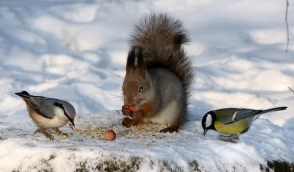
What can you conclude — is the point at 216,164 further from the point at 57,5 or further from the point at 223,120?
the point at 57,5

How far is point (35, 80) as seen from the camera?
825 cm

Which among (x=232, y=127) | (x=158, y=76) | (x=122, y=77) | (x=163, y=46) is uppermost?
(x=163, y=46)

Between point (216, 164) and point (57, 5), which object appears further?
point (57, 5)

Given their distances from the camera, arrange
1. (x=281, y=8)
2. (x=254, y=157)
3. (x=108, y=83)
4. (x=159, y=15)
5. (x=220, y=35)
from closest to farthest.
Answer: (x=254, y=157) → (x=159, y=15) → (x=108, y=83) → (x=220, y=35) → (x=281, y=8)

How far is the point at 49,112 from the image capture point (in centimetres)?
527

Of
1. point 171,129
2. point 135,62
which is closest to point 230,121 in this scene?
point 171,129

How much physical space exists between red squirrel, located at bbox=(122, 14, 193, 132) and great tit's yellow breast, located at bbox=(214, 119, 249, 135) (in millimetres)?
Result: 576

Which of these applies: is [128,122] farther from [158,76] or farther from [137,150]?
[137,150]

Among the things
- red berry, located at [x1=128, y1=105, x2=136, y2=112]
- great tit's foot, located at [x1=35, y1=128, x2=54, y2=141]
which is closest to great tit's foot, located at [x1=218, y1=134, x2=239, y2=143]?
red berry, located at [x1=128, y1=105, x2=136, y2=112]

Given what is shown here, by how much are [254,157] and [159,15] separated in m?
2.03

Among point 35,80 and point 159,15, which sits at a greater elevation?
point 159,15

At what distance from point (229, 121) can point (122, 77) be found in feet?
10.3

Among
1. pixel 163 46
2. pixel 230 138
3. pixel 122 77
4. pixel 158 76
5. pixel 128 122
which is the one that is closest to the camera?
pixel 230 138

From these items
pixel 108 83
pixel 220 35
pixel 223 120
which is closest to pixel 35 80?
pixel 108 83
